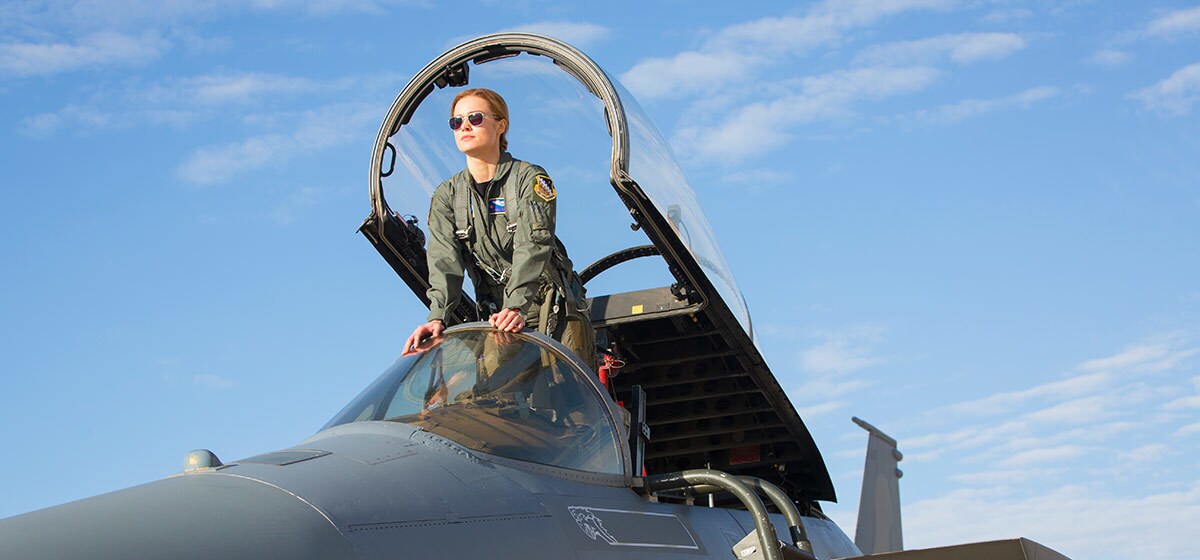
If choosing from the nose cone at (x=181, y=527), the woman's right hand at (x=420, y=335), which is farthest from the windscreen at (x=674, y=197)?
the nose cone at (x=181, y=527)

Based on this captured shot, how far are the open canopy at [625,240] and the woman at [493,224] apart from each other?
1050 millimetres

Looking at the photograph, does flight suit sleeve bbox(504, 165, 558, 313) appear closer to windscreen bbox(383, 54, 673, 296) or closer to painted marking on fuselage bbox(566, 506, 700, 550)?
Answer: painted marking on fuselage bbox(566, 506, 700, 550)

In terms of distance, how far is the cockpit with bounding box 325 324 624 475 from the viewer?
4973 mm

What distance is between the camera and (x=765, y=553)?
4.65 m

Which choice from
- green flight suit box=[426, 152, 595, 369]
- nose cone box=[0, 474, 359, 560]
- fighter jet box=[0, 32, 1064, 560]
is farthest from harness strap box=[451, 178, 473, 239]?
nose cone box=[0, 474, 359, 560]

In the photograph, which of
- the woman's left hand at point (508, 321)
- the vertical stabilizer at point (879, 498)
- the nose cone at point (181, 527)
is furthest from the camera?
the vertical stabilizer at point (879, 498)

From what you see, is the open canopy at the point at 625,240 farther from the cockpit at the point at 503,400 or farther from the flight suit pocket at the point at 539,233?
the cockpit at the point at 503,400

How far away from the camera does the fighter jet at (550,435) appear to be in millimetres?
3568

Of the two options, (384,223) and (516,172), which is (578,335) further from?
(384,223)

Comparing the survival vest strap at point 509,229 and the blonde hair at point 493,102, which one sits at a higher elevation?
the blonde hair at point 493,102

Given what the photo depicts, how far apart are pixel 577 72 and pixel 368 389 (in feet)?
10.8

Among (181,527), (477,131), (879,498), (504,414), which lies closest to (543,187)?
(477,131)

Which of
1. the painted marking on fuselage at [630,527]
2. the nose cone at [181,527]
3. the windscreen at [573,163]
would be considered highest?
the windscreen at [573,163]

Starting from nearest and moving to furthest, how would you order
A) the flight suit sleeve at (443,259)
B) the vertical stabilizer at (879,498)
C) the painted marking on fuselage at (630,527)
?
the painted marking on fuselage at (630,527) < the flight suit sleeve at (443,259) < the vertical stabilizer at (879,498)
